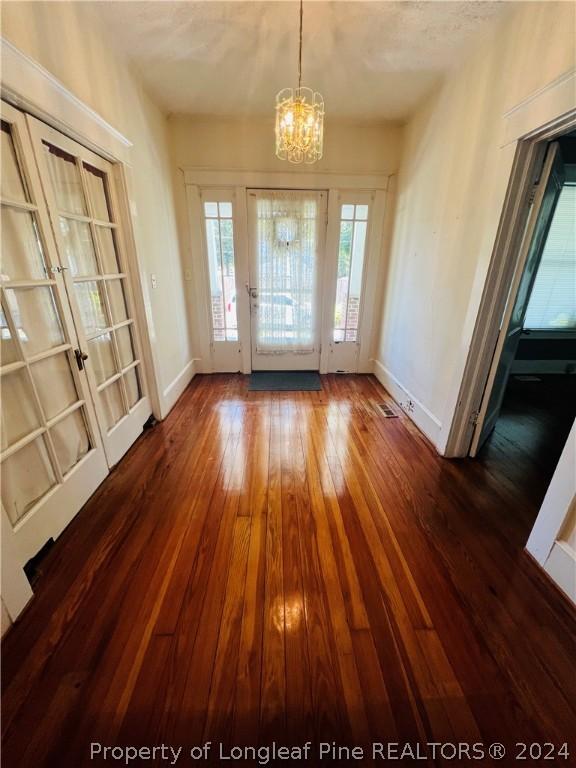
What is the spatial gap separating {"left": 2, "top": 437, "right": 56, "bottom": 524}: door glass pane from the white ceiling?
247 centimetres

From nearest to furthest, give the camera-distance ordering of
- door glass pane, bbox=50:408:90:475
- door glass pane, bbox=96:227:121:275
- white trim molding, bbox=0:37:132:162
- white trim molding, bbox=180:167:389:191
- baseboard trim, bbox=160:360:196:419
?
white trim molding, bbox=0:37:132:162 < door glass pane, bbox=50:408:90:475 < door glass pane, bbox=96:227:121:275 < baseboard trim, bbox=160:360:196:419 < white trim molding, bbox=180:167:389:191

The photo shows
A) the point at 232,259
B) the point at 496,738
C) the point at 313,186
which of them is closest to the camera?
the point at 496,738

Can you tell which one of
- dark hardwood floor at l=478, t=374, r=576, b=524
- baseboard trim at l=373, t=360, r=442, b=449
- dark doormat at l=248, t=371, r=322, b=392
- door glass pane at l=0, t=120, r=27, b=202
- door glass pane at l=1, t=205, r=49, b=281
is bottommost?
dark hardwood floor at l=478, t=374, r=576, b=524

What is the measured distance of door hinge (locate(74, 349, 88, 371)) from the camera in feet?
5.53

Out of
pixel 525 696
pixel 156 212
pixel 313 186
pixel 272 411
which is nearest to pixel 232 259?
pixel 156 212

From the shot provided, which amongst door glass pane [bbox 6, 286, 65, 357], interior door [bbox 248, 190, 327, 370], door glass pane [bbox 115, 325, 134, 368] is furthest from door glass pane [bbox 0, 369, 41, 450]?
interior door [bbox 248, 190, 327, 370]

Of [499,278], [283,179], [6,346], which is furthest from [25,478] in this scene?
[283,179]

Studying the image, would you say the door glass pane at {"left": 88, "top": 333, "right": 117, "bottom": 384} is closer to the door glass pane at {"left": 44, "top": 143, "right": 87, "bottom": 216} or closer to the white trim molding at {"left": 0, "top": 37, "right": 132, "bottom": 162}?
the door glass pane at {"left": 44, "top": 143, "right": 87, "bottom": 216}

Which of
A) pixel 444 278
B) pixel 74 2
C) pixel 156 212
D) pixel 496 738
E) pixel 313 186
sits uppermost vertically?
pixel 74 2

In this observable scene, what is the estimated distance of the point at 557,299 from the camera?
3.61 metres

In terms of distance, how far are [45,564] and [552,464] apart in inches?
128

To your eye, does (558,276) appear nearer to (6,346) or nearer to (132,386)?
(132,386)

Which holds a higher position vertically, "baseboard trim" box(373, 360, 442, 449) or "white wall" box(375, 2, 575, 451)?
"white wall" box(375, 2, 575, 451)

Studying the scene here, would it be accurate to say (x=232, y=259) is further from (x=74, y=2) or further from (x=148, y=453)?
(x=148, y=453)
